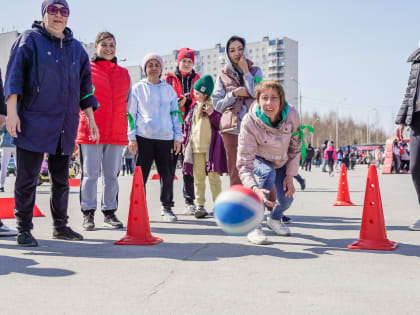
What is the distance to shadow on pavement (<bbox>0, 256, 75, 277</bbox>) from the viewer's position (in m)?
3.58

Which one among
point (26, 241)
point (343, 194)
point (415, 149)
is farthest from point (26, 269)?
point (343, 194)

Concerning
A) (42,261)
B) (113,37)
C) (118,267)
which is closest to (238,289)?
(118,267)

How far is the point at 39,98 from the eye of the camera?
15.6ft

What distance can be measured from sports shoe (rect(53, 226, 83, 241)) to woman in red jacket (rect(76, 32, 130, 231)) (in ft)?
2.21

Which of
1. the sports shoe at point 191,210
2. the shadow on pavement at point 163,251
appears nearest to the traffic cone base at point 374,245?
the shadow on pavement at point 163,251

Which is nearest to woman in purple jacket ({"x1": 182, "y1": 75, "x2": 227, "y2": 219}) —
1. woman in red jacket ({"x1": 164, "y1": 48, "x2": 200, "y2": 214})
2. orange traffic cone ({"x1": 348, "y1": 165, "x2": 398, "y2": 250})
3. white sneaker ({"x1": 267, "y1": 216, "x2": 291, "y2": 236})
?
woman in red jacket ({"x1": 164, "y1": 48, "x2": 200, "y2": 214})

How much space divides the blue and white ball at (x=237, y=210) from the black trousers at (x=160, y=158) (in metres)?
Answer: 3.12

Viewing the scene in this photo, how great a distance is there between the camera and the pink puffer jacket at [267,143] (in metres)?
4.94

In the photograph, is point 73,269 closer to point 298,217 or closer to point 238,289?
point 238,289

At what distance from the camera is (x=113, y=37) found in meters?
6.00

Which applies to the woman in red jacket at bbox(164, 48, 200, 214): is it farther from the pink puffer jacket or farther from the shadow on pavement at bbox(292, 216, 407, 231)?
the pink puffer jacket

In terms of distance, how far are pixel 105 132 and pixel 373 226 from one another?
3112 mm

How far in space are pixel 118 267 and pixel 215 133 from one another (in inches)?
143

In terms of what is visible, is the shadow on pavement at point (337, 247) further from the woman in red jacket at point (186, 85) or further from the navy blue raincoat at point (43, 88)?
the woman in red jacket at point (186, 85)
